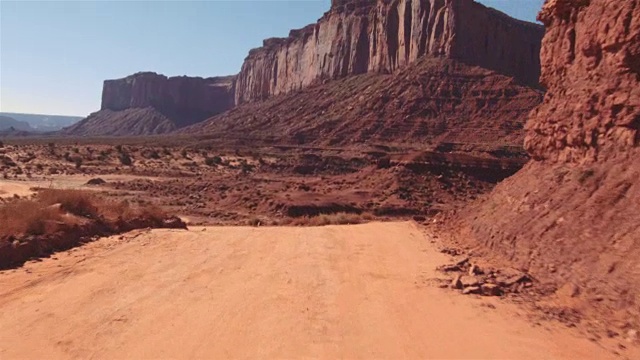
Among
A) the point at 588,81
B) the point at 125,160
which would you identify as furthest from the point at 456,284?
the point at 125,160

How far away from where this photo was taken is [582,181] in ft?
35.1

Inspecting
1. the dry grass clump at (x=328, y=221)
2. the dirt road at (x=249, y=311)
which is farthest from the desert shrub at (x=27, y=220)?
the dry grass clump at (x=328, y=221)

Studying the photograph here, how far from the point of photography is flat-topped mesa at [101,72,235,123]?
595ft

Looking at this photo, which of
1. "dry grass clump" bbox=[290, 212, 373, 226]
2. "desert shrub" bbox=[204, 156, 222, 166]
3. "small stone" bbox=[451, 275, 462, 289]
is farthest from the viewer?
"desert shrub" bbox=[204, 156, 222, 166]

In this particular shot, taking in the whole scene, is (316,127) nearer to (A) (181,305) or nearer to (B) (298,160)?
(B) (298,160)

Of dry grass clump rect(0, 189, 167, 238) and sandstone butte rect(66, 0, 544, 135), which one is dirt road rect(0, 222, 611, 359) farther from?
sandstone butte rect(66, 0, 544, 135)

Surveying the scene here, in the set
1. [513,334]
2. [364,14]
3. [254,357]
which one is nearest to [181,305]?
[254,357]

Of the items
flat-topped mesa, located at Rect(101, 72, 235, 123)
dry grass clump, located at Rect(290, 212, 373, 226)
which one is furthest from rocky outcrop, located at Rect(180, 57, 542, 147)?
flat-topped mesa, located at Rect(101, 72, 235, 123)

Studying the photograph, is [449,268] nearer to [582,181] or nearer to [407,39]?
[582,181]

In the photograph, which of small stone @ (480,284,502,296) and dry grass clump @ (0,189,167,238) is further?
dry grass clump @ (0,189,167,238)

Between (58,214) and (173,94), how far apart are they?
177194 millimetres

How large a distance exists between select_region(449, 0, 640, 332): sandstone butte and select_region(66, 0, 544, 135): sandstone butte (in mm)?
75798

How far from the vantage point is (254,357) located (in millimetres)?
6016

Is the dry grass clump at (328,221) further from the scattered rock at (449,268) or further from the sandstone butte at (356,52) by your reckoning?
the sandstone butte at (356,52)
